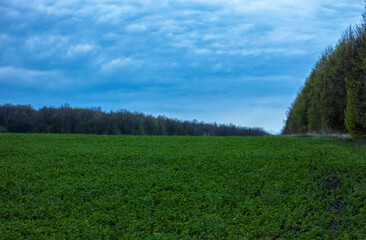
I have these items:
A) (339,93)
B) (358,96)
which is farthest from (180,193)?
(339,93)

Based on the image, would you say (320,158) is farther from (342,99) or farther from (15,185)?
(15,185)

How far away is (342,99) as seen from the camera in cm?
2781

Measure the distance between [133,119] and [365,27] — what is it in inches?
1684

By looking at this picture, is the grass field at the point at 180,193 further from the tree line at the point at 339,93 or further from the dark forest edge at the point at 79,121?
the dark forest edge at the point at 79,121

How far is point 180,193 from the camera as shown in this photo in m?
13.2

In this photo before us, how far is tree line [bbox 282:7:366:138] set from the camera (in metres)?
22.6

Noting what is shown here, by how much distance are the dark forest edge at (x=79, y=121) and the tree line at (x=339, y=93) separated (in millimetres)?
30126

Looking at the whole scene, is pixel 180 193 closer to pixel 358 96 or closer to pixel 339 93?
pixel 358 96

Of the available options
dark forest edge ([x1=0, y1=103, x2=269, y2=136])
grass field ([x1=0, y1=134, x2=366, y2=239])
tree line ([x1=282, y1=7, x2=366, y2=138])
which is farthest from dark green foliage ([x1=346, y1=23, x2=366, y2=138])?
dark forest edge ([x1=0, y1=103, x2=269, y2=136])

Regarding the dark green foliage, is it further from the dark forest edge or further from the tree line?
the dark forest edge

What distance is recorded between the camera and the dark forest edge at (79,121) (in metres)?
40.6

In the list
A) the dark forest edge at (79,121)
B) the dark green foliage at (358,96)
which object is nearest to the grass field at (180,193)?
the dark green foliage at (358,96)

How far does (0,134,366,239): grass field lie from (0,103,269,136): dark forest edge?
2407cm

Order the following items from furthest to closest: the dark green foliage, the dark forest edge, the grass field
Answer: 1. the dark forest edge
2. the dark green foliage
3. the grass field
